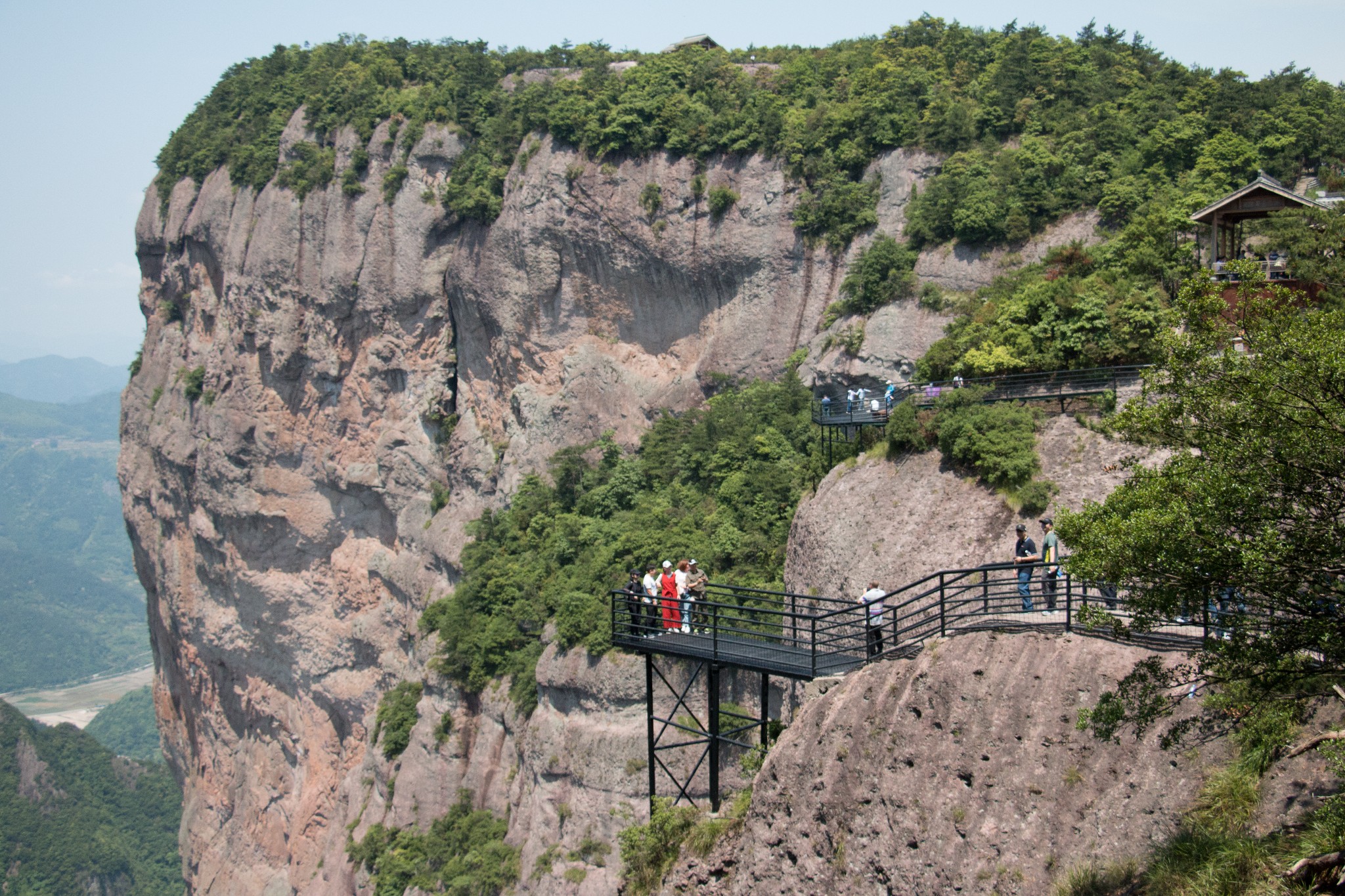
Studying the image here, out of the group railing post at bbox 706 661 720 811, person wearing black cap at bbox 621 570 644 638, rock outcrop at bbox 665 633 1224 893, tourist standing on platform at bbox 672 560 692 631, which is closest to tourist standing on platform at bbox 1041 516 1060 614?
rock outcrop at bbox 665 633 1224 893

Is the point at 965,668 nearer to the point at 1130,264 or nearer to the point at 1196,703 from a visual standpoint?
the point at 1196,703

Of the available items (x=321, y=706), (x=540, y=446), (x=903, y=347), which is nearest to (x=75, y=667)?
(x=321, y=706)

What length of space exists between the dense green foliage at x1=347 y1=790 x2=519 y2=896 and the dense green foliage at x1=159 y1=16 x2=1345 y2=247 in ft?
64.3

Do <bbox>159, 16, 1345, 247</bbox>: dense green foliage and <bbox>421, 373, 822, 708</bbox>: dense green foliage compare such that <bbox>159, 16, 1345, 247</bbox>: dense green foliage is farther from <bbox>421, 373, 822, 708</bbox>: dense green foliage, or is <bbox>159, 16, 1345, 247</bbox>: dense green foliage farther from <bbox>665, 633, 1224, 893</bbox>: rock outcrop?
<bbox>665, 633, 1224, 893</bbox>: rock outcrop

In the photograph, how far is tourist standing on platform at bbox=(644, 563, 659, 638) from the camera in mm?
17614

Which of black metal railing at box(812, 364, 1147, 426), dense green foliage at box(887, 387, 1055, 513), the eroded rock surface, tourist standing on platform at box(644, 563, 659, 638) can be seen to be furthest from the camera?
black metal railing at box(812, 364, 1147, 426)

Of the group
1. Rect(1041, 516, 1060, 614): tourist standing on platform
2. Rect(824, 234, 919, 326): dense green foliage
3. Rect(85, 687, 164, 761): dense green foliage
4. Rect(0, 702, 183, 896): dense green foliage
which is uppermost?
Rect(824, 234, 919, 326): dense green foliage

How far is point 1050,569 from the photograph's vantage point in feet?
48.8

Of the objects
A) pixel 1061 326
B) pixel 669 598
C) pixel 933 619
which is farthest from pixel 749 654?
pixel 1061 326

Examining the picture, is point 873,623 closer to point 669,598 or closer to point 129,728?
point 669,598

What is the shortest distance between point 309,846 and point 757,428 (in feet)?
85.2

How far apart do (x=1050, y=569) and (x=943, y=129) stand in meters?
21.2

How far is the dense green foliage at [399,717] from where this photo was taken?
1404 inches

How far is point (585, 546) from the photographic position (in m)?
32.5
